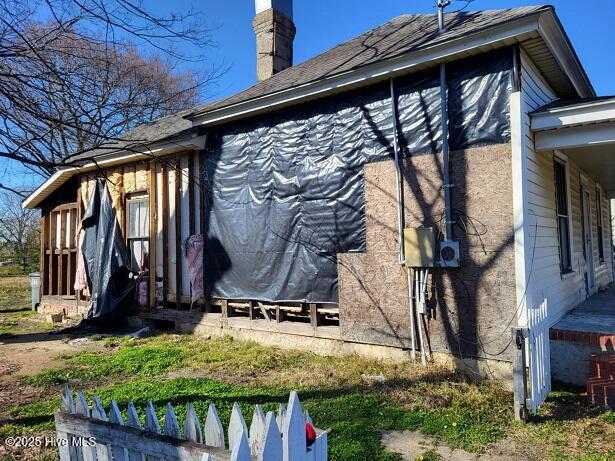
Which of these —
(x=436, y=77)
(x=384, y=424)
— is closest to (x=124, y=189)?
(x=436, y=77)

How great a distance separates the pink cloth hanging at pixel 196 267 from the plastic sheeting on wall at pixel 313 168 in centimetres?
18

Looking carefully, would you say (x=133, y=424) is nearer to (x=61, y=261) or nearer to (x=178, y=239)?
(x=178, y=239)

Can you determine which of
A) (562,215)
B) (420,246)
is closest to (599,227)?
(562,215)

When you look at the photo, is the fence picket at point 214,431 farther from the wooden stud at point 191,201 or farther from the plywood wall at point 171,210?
the wooden stud at point 191,201

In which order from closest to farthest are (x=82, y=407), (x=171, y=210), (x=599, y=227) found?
(x=82, y=407), (x=171, y=210), (x=599, y=227)

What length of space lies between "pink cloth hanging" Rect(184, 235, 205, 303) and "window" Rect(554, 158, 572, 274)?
638 centimetres

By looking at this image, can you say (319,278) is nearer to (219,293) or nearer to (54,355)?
(219,293)

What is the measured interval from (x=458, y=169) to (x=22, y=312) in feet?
45.1

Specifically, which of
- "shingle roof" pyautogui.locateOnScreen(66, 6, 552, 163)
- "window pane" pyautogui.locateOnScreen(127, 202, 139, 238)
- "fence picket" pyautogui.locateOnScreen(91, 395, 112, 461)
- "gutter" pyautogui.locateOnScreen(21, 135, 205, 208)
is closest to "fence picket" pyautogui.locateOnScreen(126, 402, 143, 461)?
"fence picket" pyautogui.locateOnScreen(91, 395, 112, 461)

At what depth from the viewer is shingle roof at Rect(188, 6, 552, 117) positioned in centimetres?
592

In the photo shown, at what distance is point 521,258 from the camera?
5.29 metres

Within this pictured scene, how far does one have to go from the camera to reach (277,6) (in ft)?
35.4

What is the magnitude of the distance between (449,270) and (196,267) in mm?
4946

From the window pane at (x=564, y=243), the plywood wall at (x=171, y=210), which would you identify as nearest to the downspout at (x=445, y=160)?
the window pane at (x=564, y=243)
